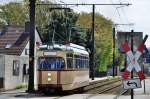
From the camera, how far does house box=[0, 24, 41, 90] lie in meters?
42.9

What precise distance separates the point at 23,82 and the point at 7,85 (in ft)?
16.6

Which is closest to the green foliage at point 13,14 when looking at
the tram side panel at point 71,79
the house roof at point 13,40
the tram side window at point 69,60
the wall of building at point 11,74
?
the house roof at point 13,40

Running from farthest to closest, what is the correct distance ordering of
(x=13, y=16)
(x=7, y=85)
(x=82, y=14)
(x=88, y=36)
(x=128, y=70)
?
(x=82, y=14) → (x=13, y=16) → (x=88, y=36) → (x=7, y=85) → (x=128, y=70)

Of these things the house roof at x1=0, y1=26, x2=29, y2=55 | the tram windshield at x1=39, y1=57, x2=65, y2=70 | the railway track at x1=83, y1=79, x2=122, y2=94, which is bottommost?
the railway track at x1=83, y1=79, x2=122, y2=94

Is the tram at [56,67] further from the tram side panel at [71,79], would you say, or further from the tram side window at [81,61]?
the tram side window at [81,61]

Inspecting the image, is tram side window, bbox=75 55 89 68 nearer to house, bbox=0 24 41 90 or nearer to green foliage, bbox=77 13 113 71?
house, bbox=0 24 41 90

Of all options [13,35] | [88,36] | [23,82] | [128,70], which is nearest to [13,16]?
[88,36]

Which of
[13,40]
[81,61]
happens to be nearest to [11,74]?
[81,61]

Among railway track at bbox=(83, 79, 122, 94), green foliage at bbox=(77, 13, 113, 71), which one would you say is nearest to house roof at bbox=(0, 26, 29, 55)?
railway track at bbox=(83, 79, 122, 94)

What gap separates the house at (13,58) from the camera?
141 ft

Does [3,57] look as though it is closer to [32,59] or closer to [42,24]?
[32,59]

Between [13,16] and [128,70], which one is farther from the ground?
[13,16]

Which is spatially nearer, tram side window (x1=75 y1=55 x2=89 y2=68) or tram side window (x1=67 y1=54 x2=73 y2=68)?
tram side window (x1=67 y1=54 x2=73 y2=68)

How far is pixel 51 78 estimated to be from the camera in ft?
119
